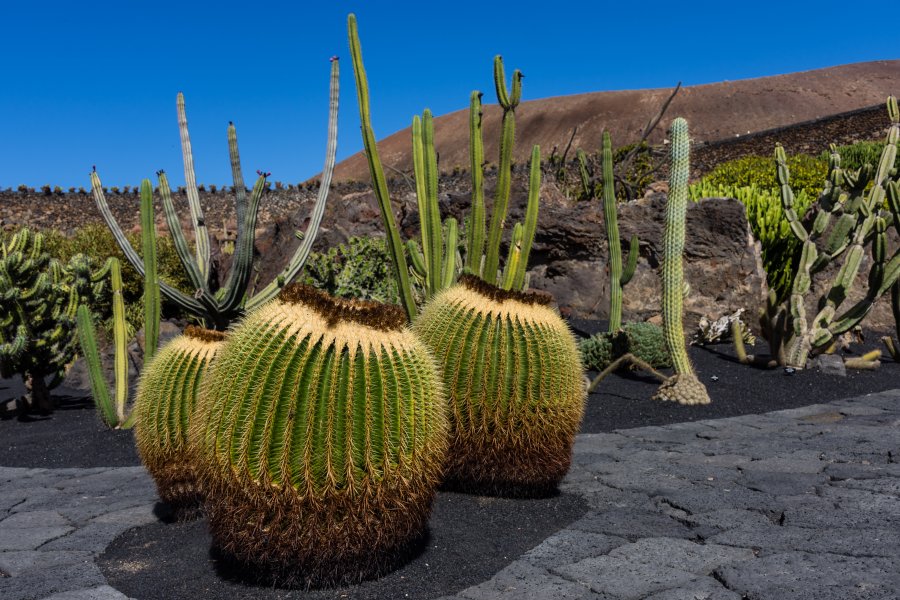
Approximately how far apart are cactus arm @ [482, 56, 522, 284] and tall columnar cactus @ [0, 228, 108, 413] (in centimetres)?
517

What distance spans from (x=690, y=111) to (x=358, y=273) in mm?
56795

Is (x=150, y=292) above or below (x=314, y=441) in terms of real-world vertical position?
above

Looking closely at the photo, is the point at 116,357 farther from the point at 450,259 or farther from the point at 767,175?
the point at 767,175

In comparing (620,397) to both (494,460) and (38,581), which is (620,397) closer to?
(494,460)

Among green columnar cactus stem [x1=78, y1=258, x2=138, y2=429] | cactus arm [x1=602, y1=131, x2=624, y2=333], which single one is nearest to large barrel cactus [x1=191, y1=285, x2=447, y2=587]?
green columnar cactus stem [x1=78, y1=258, x2=138, y2=429]

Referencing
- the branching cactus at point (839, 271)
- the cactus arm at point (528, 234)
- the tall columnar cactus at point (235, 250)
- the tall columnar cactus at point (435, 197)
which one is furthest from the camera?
the branching cactus at point (839, 271)

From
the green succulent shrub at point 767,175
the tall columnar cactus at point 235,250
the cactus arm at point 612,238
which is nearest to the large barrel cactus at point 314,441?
the tall columnar cactus at point 235,250

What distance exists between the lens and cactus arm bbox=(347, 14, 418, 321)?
4941mm

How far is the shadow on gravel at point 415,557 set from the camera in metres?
3.02

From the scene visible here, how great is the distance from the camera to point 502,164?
521 cm

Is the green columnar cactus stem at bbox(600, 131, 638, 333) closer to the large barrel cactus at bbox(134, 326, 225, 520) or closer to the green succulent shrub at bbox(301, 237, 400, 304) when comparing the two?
the green succulent shrub at bbox(301, 237, 400, 304)

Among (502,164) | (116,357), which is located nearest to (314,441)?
(502,164)

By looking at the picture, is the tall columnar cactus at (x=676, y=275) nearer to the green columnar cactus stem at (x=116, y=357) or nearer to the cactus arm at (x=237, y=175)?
the cactus arm at (x=237, y=175)

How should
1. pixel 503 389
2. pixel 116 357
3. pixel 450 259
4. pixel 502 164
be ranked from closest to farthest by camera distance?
pixel 503 389, pixel 502 164, pixel 450 259, pixel 116 357
